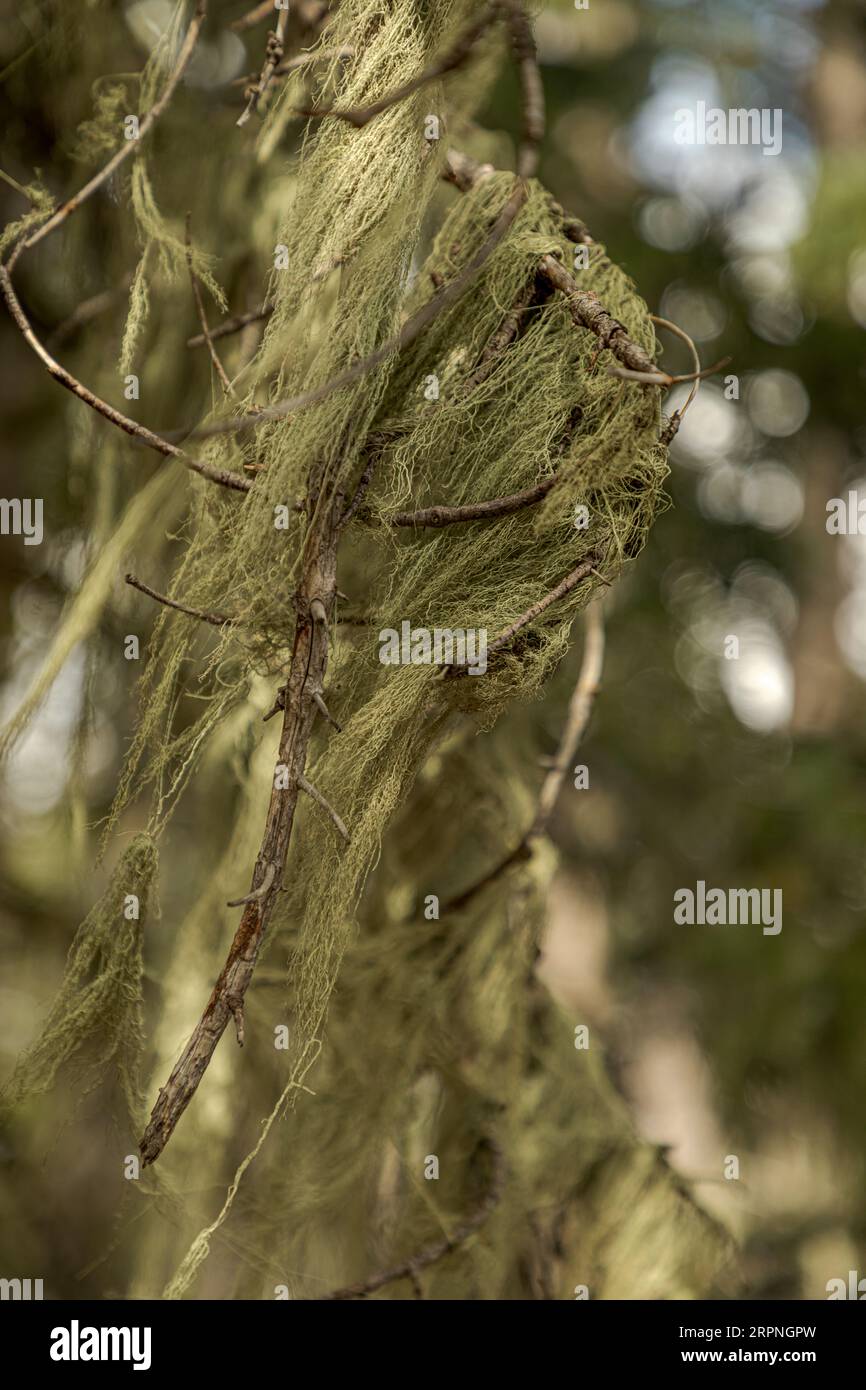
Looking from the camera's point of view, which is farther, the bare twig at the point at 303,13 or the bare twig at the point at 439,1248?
the bare twig at the point at 439,1248

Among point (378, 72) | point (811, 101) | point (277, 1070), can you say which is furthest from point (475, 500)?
point (811, 101)

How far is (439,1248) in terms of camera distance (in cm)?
117

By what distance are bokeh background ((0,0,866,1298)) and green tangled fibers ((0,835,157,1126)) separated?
59cm

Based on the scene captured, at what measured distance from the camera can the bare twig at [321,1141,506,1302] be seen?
1.04 m

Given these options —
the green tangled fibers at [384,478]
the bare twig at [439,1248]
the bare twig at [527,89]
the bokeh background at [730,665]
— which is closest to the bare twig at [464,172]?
the green tangled fibers at [384,478]

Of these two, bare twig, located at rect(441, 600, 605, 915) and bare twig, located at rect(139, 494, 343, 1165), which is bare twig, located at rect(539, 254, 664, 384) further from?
bare twig, located at rect(441, 600, 605, 915)

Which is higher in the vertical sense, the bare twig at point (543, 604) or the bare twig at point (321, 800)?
the bare twig at point (543, 604)

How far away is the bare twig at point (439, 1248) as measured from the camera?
3.42 ft

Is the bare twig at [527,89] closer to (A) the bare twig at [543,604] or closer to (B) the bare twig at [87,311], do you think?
(A) the bare twig at [543,604]

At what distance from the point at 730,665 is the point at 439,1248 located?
226 centimetres

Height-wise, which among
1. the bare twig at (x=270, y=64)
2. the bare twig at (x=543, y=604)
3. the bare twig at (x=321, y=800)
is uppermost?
the bare twig at (x=270, y=64)

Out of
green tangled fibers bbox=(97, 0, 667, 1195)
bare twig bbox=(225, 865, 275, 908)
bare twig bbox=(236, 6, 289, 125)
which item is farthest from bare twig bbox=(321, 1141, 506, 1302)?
bare twig bbox=(236, 6, 289, 125)

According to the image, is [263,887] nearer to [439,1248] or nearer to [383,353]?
[383,353]

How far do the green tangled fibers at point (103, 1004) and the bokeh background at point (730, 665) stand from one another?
594 millimetres
